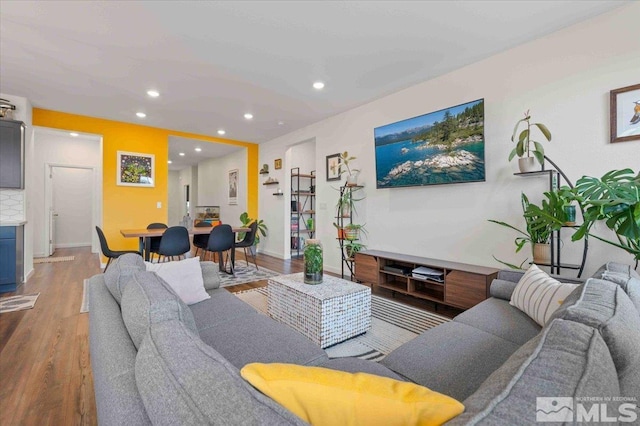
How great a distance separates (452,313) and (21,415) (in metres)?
3.31

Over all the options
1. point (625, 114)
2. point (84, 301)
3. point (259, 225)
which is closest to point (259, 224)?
point (259, 225)

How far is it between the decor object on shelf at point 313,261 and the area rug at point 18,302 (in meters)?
3.12

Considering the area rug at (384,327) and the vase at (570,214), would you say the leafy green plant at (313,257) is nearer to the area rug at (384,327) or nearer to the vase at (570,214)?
the area rug at (384,327)

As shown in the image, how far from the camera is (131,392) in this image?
2.13 feet

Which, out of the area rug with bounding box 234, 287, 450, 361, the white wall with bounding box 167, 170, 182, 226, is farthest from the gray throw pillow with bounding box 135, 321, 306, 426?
the white wall with bounding box 167, 170, 182, 226

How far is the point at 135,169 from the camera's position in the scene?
5.33 m

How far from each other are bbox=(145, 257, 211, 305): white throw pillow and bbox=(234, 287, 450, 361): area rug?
3.44 ft

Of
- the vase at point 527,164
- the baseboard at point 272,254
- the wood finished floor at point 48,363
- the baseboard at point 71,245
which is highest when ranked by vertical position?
the vase at point 527,164

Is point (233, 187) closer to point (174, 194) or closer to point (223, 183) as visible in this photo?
point (223, 183)

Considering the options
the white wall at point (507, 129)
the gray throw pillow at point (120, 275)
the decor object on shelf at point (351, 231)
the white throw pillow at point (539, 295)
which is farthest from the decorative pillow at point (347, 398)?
the decor object on shelf at point (351, 231)

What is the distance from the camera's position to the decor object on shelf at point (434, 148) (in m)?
2.98

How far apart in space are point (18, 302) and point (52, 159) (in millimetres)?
4665

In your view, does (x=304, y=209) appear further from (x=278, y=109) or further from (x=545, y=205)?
(x=545, y=205)

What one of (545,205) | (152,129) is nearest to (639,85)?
(545,205)
